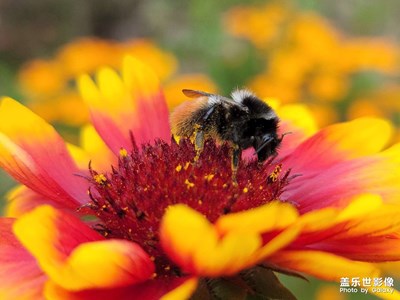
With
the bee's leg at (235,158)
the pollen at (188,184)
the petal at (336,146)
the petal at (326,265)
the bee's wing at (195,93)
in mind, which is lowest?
the petal at (326,265)

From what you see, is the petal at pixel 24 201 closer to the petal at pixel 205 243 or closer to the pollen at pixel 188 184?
the pollen at pixel 188 184

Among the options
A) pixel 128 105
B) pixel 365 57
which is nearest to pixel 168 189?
pixel 128 105

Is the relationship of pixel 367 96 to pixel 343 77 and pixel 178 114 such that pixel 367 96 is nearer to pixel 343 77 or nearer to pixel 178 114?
pixel 343 77

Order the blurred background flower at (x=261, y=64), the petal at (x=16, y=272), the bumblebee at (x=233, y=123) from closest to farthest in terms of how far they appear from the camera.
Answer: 1. the petal at (x=16, y=272)
2. the bumblebee at (x=233, y=123)
3. the blurred background flower at (x=261, y=64)

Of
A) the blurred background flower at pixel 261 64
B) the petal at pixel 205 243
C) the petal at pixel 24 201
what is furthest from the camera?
the blurred background flower at pixel 261 64

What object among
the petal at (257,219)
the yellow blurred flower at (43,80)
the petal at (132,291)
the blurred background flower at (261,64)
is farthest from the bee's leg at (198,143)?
the yellow blurred flower at (43,80)

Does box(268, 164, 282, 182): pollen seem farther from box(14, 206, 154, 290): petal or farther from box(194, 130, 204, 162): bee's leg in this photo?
box(14, 206, 154, 290): petal

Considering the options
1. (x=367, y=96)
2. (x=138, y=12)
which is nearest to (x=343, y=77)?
(x=367, y=96)
